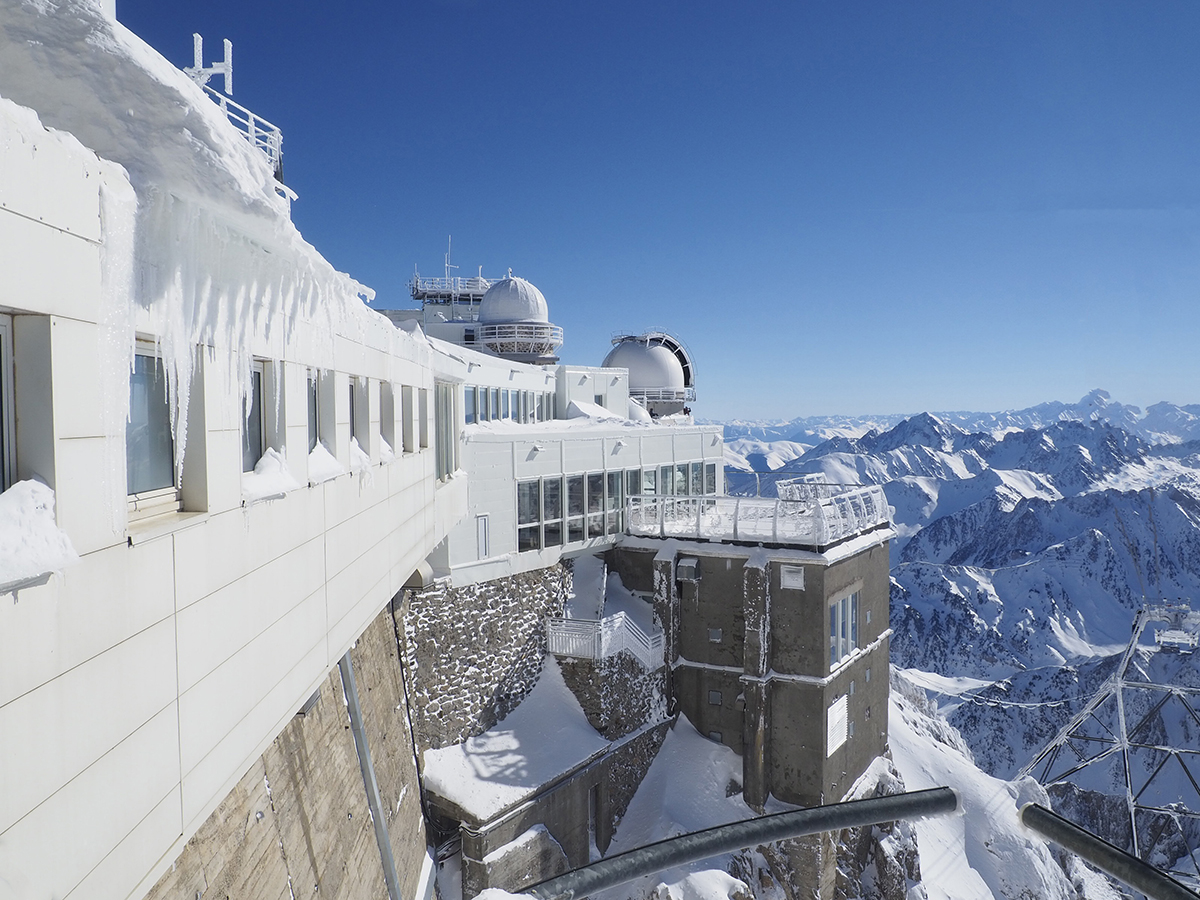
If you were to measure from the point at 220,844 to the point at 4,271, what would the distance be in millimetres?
5459

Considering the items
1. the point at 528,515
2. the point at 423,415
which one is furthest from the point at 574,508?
the point at 423,415

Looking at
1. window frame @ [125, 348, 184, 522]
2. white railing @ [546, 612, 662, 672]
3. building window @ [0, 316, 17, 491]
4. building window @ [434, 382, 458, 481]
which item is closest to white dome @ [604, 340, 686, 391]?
white railing @ [546, 612, 662, 672]

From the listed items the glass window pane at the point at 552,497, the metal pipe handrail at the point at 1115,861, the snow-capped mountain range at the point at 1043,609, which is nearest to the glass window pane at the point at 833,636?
the glass window pane at the point at 552,497

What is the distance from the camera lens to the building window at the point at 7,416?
2.79m

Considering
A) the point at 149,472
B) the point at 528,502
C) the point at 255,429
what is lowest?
the point at 528,502

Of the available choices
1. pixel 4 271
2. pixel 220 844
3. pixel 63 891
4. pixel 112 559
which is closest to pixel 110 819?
pixel 63 891

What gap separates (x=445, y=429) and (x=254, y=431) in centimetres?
869

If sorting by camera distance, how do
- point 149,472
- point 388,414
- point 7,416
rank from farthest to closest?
point 388,414
point 149,472
point 7,416

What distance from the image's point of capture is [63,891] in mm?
2768

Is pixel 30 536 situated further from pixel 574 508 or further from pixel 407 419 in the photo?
pixel 574 508

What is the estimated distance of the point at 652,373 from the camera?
34188 mm

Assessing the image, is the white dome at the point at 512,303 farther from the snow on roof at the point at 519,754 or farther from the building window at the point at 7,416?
the building window at the point at 7,416

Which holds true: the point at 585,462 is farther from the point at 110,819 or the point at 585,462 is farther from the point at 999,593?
Result: the point at 999,593

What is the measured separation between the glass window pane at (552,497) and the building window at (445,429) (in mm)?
4455
